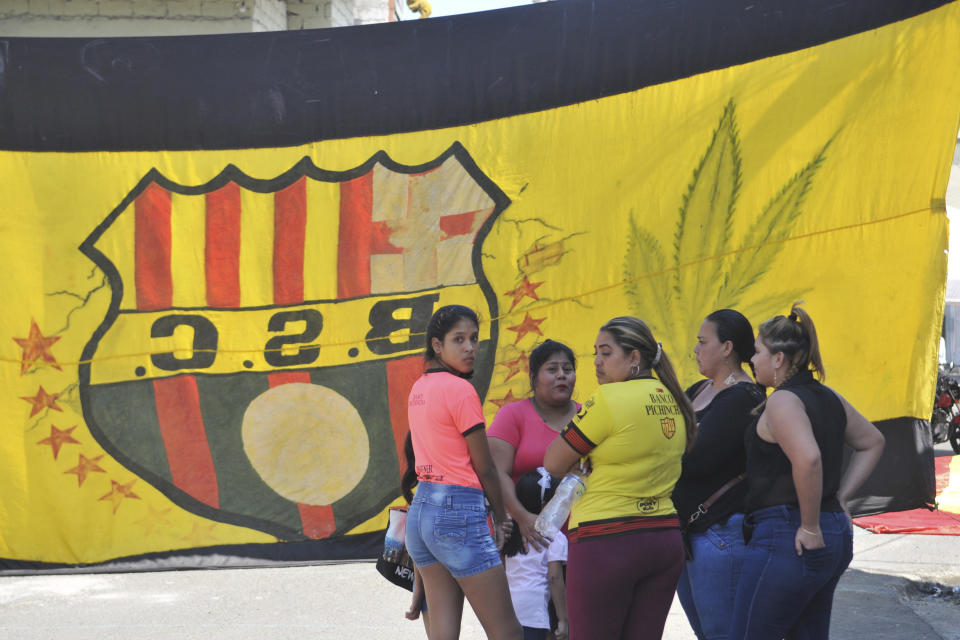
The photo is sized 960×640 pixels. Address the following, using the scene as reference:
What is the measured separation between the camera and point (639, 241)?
609 cm

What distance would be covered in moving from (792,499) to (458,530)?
1148 mm

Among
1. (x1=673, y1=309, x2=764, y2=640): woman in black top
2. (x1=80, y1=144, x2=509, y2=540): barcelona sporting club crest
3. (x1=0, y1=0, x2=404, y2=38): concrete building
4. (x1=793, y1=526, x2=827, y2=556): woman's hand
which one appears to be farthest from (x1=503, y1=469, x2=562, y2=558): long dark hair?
(x1=0, y1=0, x2=404, y2=38): concrete building

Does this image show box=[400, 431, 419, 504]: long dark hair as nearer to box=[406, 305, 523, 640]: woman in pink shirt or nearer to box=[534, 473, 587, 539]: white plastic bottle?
box=[406, 305, 523, 640]: woman in pink shirt

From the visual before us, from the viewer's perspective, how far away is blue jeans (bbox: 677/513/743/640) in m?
3.56

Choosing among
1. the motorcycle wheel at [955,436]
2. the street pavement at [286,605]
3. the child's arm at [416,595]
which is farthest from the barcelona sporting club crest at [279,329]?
the motorcycle wheel at [955,436]

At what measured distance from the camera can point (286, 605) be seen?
5887mm

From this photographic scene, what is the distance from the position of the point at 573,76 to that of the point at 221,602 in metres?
3.81

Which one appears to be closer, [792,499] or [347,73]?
[792,499]

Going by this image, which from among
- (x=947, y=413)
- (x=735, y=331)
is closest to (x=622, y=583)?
(x=735, y=331)

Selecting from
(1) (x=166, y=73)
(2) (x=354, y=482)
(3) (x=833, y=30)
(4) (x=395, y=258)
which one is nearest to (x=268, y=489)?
(2) (x=354, y=482)

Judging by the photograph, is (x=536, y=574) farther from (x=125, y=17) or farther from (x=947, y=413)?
(x=947, y=413)

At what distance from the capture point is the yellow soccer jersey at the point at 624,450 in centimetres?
315

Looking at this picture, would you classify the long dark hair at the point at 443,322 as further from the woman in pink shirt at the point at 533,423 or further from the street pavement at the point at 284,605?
the street pavement at the point at 284,605

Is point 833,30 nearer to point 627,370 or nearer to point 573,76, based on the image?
point 573,76
